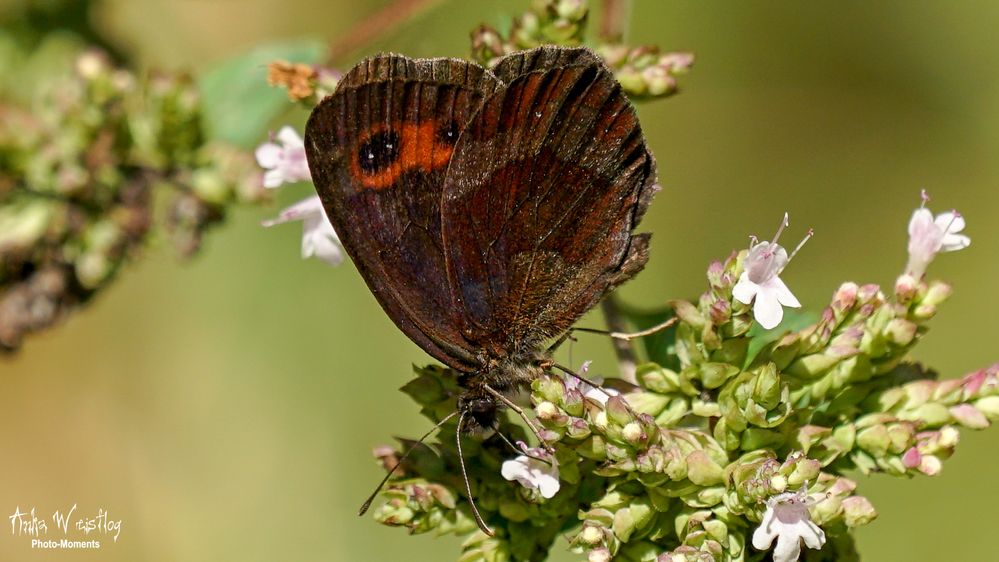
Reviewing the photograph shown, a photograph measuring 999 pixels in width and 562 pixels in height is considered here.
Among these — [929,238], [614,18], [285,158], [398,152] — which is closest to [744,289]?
[929,238]

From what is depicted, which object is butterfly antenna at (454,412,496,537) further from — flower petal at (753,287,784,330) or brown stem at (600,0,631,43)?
brown stem at (600,0,631,43)

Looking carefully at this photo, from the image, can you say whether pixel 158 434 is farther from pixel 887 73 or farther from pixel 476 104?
pixel 887 73

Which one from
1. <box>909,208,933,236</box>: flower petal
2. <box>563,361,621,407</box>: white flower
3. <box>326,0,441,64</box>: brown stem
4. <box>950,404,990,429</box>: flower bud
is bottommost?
<box>950,404,990,429</box>: flower bud

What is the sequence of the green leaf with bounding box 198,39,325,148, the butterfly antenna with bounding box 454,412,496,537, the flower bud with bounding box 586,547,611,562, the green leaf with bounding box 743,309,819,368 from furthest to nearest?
the green leaf with bounding box 198,39,325,148, the green leaf with bounding box 743,309,819,368, the butterfly antenna with bounding box 454,412,496,537, the flower bud with bounding box 586,547,611,562

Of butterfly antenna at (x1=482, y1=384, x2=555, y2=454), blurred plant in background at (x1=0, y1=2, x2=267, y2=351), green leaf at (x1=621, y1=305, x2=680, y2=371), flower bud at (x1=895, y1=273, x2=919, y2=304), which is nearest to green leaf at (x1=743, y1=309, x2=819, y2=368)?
green leaf at (x1=621, y1=305, x2=680, y2=371)

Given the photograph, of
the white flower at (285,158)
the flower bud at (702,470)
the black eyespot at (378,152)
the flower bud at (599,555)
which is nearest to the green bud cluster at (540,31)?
the black eyespot at (378,152)

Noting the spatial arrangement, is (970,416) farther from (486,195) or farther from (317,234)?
(317,234)
